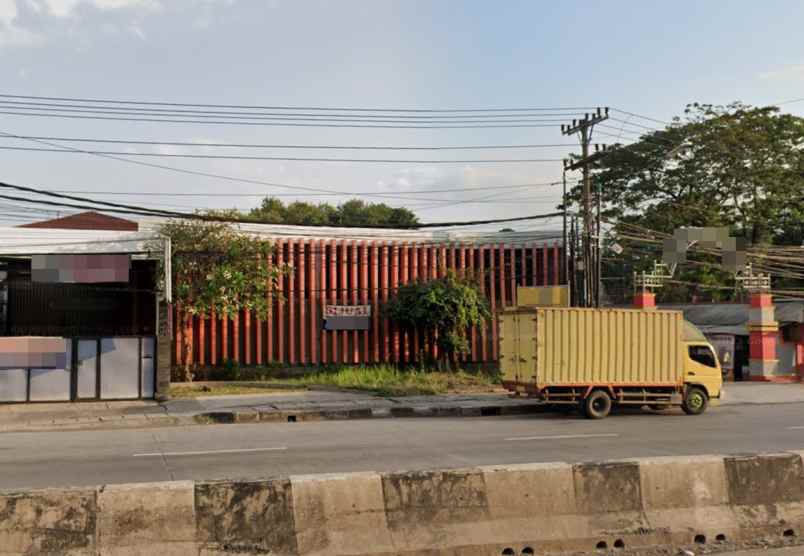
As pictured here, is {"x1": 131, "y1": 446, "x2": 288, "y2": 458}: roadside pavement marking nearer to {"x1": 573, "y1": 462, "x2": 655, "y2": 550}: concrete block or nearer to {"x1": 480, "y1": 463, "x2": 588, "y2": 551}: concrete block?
{"x1": 480, "y1": 463, "x2": 588, "y2": 551}: concrete block

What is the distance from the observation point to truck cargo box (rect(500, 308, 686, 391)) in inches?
704

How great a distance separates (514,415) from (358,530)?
45.8 ft

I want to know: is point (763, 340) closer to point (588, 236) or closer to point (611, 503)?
point (588, 236)

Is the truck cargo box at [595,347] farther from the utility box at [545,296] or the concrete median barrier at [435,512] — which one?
the concrete median barrier at [435,512]

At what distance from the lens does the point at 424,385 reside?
2369 cm

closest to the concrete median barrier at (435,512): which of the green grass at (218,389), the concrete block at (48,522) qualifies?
the concrete block at (48,522)

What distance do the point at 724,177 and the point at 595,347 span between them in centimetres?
2566

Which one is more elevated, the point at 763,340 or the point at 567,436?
the point at 763,340

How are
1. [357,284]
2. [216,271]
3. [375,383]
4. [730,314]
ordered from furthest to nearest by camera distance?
[730,314] < [357,284] < [216,271] < [375,383]

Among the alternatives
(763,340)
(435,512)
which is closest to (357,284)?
(763,340)

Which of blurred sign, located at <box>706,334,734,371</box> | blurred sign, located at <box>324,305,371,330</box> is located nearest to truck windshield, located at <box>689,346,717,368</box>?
blurred sign, located at <box>324,305,371,330</box>

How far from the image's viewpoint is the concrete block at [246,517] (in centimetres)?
577

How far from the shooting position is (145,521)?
5.67 m

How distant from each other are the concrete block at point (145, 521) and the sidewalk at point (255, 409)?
12.6m
